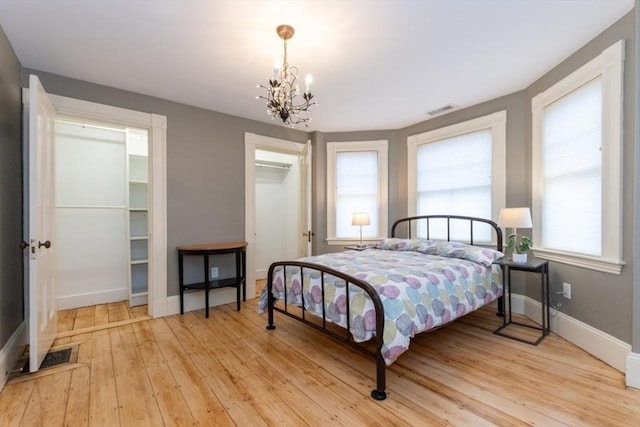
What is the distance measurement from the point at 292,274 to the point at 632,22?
317cm

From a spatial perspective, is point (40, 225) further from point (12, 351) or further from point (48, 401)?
point (48, 401)

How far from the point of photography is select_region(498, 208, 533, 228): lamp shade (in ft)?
9.46

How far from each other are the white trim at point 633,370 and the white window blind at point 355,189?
121 inches

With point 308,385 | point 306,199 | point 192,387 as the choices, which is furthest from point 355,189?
point 192,387

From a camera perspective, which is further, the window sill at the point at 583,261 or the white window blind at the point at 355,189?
the white window blind at the point at 355,189

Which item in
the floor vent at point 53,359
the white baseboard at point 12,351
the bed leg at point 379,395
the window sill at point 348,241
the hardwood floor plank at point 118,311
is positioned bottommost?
the hardwood floor plank at point 118,311

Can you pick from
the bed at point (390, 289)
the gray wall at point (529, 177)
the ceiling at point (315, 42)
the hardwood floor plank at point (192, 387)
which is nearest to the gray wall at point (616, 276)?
the gray wall at point (529, 177)

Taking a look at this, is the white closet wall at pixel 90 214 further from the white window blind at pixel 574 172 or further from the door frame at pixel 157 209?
the white window blind at pixel 574 172

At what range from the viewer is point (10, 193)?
2402 millimetres

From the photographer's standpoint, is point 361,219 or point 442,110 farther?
point 361,219

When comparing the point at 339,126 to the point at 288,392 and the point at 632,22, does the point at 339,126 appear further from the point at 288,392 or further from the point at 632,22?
the point at 288,392

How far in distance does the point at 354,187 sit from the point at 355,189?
4cm

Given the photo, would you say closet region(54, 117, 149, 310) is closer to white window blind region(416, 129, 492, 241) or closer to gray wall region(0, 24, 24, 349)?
gray wall region(0, 24, 24, 349)

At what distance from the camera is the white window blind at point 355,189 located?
4766 mm
